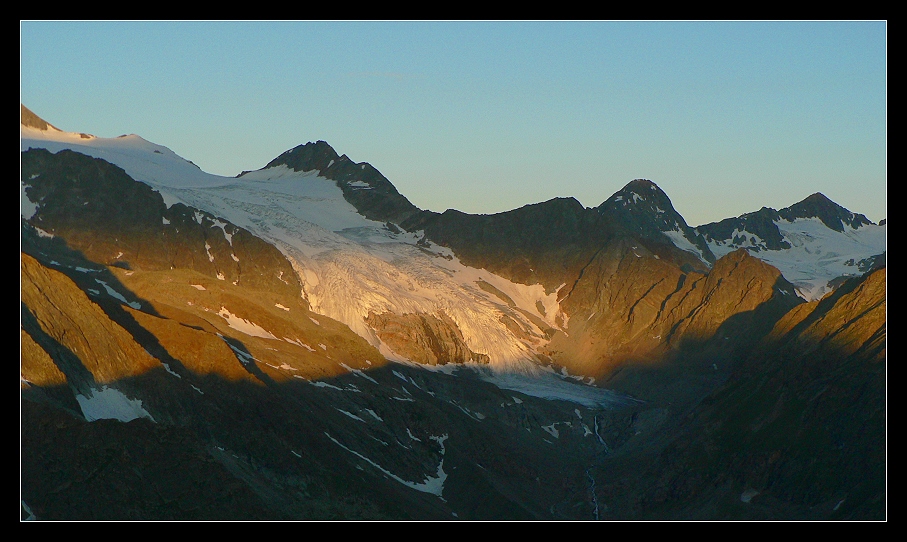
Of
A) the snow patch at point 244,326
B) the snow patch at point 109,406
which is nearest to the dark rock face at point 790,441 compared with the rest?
the snow patch at point 244,326

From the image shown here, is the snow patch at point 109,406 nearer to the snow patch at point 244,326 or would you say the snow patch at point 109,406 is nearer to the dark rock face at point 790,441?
the dark rock face at point 790,441

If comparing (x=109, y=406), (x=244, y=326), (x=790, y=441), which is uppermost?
(x=244, y=326)

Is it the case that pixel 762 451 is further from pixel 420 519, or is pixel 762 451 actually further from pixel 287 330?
pixel 287 330

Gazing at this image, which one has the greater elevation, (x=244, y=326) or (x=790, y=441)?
(x=244, y=326)

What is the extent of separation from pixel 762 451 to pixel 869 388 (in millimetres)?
11622

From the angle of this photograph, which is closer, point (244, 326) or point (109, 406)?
point (109, 406)

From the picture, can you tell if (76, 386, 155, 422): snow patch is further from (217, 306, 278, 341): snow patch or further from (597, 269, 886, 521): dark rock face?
(217, 306, 278, 341): snow patch

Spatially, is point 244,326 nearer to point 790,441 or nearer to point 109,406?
point 109,406

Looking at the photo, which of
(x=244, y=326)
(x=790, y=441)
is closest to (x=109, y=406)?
(x=790, y=441)

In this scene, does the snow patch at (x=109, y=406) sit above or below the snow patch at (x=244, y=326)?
below

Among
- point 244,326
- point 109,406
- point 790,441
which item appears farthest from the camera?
point 244,326
